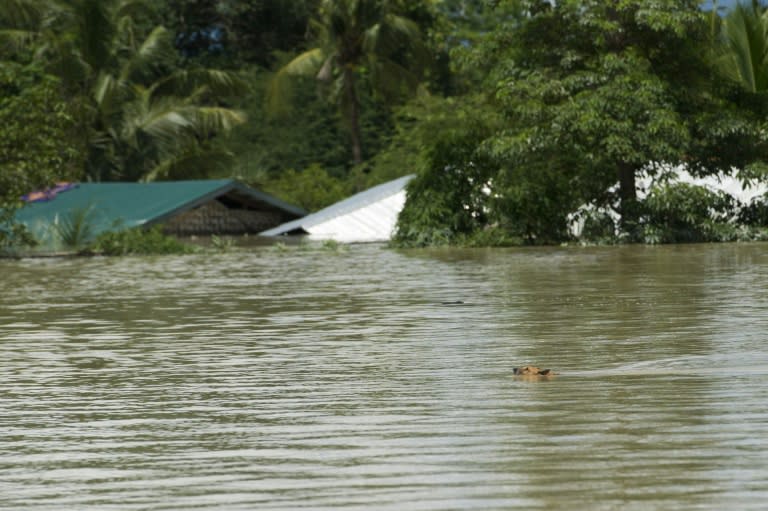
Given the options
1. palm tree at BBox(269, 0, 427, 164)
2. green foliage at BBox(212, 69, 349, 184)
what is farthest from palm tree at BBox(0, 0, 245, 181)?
green foliage at BBox(212, 69, 349, 184)

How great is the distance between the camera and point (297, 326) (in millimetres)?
12805

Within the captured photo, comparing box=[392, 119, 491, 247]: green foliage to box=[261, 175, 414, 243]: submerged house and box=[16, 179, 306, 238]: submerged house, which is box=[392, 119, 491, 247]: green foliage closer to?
box=[261, 175, 414, 243]: submerged house

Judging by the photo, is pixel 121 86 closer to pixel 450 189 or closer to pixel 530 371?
pixel 450 189

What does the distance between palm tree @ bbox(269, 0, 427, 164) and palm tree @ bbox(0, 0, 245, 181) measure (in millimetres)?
2541

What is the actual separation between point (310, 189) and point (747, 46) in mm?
19049

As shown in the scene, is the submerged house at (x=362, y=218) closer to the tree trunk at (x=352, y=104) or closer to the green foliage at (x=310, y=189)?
the green foliage at (x=310, y=189)

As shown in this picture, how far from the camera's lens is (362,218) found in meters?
41.2

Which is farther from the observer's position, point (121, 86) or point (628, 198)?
point (121, 86)

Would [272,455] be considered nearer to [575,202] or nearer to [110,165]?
[575,202]

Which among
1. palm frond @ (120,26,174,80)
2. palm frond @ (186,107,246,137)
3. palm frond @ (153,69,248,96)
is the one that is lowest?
palm frond @ (186,107,246,137)

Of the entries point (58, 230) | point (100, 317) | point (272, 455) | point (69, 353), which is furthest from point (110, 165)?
point (272, 455)

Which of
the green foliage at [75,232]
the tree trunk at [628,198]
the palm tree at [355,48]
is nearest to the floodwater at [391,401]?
the tree trunk at [628,198]

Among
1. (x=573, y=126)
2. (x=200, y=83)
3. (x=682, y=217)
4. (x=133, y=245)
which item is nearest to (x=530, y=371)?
(x=573, y=126)

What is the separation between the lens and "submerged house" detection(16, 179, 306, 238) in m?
38.3
